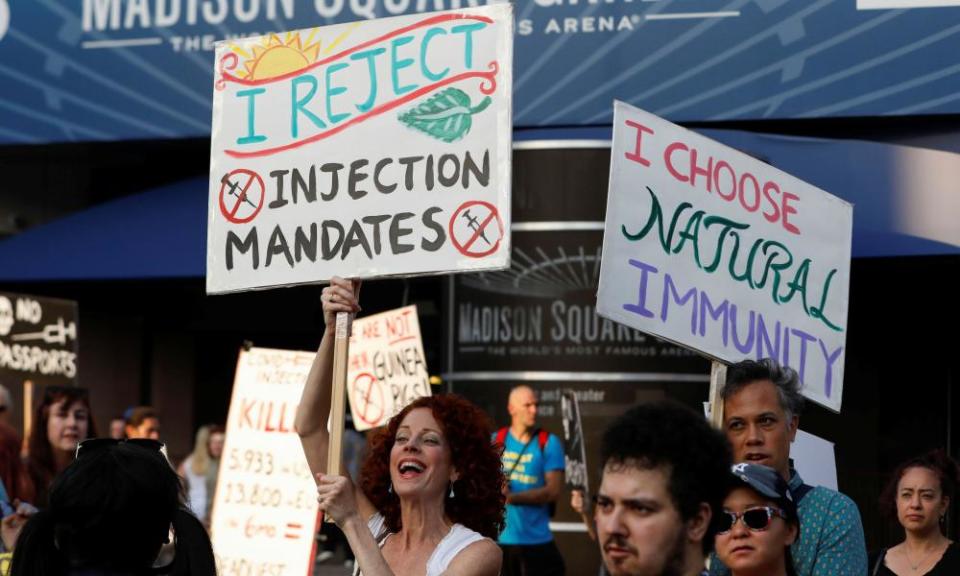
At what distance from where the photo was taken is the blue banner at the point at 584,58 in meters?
12.7

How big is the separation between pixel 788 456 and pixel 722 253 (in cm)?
119

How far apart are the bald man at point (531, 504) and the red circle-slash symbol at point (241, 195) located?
5250 mm

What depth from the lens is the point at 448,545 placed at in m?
4.68

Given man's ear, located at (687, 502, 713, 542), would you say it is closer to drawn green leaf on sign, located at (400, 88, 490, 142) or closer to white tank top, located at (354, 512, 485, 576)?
white tank top, located at (354, 512, 485, 576)

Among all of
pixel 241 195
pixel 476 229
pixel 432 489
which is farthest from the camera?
pixel 241 195

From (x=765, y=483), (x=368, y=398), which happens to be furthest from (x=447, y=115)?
(x=368, y=398)

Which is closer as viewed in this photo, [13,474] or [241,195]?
[241,195]

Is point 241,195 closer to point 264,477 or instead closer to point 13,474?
point 13,474

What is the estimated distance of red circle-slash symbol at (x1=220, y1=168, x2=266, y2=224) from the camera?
5461 mm

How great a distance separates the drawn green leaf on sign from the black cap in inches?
71.5

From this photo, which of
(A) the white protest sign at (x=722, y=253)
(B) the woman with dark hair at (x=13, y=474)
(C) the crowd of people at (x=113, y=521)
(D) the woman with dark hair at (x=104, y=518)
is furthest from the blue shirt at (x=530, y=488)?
(D) the woman with dark hair at (x=104, y=518)

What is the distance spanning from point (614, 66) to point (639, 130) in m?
7.66

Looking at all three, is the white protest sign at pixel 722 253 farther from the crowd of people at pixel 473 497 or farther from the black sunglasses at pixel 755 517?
the black sunglasses at pixel 755 517

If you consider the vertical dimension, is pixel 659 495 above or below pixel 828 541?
Answer: above
